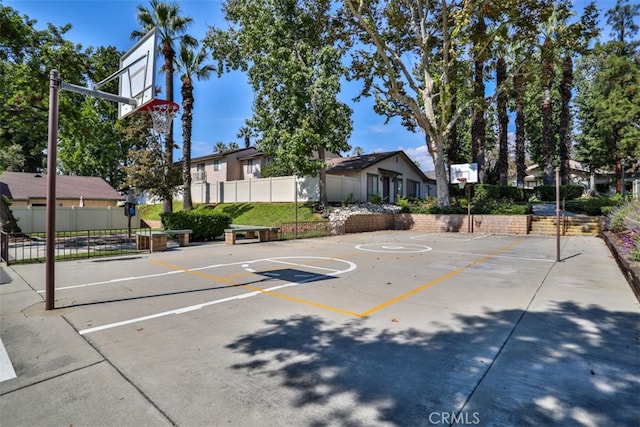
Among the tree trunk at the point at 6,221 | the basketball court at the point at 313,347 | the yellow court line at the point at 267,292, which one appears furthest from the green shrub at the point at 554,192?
the tree trunk at the point at 6,221

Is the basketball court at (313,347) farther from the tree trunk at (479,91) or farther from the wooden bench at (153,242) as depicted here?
the tree trunk at (479,91)

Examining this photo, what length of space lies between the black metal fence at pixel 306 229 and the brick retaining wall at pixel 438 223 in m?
1.27

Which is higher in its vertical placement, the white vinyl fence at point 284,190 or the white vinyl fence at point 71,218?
the white vinyl fence at point 284,190

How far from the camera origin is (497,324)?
14.3 ft

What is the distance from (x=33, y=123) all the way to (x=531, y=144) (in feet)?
165

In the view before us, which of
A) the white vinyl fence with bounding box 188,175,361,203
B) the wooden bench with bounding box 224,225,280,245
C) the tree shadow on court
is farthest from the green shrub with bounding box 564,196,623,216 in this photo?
the tree shadow on court

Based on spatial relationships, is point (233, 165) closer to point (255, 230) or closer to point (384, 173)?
point (384, 173)

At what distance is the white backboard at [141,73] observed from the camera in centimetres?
636

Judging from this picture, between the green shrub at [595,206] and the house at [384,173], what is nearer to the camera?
the green shrub at [595,206]

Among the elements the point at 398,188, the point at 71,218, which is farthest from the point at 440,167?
the point at 71,218

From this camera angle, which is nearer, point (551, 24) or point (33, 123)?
point (33, 123)

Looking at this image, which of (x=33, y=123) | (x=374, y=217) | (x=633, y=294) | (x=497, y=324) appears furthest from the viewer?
(x=374, y=217)

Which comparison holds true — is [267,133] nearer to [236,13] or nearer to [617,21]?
A: [236,13]

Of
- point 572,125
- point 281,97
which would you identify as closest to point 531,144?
point 572,125
